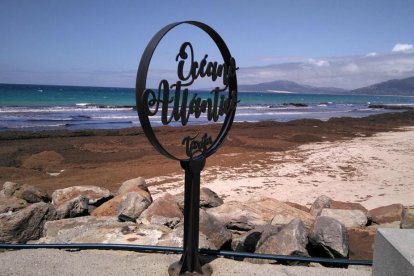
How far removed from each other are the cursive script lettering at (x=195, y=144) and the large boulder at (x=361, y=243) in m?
2.77

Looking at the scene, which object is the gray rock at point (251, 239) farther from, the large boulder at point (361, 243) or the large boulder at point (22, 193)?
the large boulder at point (22, 193)

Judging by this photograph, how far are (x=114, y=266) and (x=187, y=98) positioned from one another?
1865 millimetres

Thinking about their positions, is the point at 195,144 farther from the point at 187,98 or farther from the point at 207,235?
the point at 207,235

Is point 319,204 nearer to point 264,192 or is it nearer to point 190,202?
point 264,192

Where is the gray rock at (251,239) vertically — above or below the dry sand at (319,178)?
above

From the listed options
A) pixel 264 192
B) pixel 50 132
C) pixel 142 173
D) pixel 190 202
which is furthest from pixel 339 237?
pixel 50 132

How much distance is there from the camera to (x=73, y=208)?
6.21 m

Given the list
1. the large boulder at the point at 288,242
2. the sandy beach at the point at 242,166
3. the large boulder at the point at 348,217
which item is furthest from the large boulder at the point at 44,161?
the large boulder at the point at 288,242

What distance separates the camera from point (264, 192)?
9219mm

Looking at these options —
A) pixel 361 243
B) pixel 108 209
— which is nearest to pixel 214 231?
pixel 361 243

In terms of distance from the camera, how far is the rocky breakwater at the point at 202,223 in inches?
177

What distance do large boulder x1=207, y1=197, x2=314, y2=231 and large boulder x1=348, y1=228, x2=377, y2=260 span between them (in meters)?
0.69

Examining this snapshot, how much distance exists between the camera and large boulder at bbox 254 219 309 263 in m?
4.30

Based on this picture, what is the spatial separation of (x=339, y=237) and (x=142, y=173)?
7774 mm
